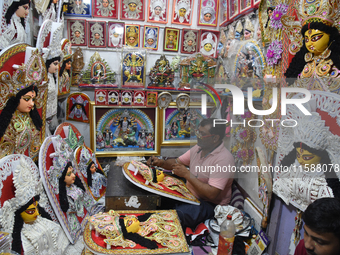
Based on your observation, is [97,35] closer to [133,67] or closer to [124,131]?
[133,67]

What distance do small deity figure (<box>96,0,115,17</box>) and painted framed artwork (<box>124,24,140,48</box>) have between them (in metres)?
0.36

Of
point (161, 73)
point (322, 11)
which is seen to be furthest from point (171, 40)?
point (322, 11)

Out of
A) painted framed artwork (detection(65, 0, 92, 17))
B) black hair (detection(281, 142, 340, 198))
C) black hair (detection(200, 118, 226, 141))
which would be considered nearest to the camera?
black hair (detection(281, 142, 340, 198))

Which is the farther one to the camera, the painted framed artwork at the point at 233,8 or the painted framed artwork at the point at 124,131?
the painted framed artwork at the point at 124,131

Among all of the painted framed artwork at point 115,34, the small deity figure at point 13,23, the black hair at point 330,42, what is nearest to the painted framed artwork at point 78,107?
the painted framed artwork at point 115,34

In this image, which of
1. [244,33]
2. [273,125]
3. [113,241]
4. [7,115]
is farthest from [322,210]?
[244,33]

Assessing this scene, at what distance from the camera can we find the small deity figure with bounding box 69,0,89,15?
3995 mm

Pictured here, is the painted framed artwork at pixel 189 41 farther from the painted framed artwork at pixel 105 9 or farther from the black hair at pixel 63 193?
the black hair at pixel 63 193

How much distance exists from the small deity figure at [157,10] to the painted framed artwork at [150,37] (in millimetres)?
176

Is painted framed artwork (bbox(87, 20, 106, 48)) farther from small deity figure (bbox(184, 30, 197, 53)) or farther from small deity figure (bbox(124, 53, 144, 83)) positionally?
small deity figure (bbox(184, 30, 197, 53))

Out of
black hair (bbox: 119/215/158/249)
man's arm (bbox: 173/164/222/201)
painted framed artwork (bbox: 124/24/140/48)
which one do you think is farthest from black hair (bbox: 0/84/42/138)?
painted framed artwork (bbox: 124/24/140/48)

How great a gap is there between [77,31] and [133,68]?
1.15 metres

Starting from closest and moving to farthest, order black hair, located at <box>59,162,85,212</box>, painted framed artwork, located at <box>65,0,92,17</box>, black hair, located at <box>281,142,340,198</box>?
black hair, located at <box>281,142,340,198</box>, black hair, located at <box>59,162,85,212</box>, painted framed artwork, located at <box>65,0,92,17</box>

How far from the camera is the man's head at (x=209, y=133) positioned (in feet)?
6.41
